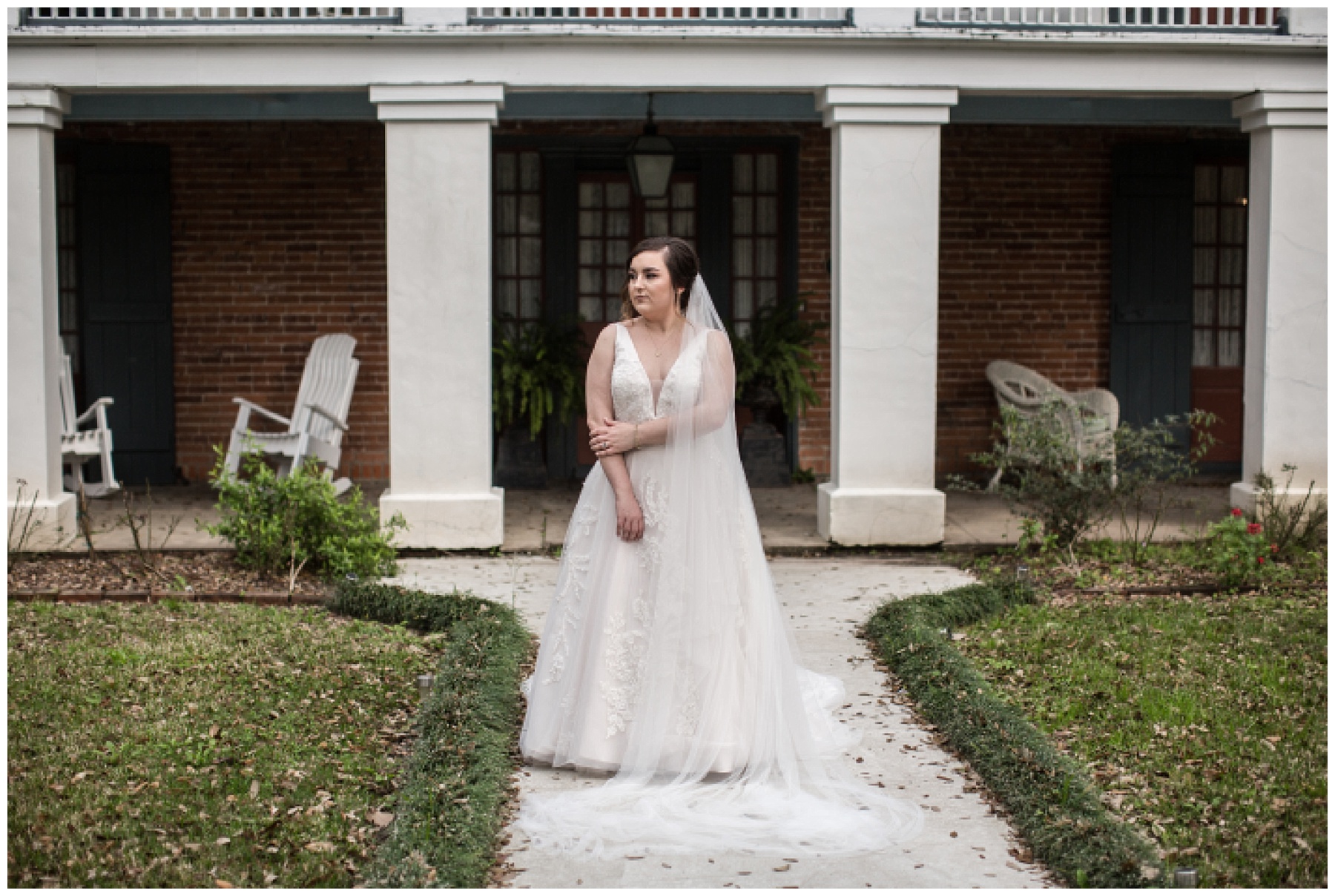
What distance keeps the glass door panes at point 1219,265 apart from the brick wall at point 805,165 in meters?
3.11

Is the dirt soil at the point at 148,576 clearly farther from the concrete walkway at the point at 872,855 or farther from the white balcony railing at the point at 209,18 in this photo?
the white balcony railing at the point at 209,18

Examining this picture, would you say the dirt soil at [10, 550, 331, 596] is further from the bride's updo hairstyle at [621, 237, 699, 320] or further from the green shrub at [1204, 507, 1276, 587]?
the green shrub at [1204, 507, 1276, 587]

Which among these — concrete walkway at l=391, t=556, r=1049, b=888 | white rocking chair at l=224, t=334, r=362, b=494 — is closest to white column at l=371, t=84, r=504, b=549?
white rocking chair at l=224, t=334, r=362, b=494

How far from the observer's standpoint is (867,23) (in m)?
8.31

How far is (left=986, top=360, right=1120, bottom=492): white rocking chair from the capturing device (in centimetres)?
959

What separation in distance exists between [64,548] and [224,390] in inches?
122

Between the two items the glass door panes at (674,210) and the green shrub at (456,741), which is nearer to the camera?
the green shrub at (456,741)

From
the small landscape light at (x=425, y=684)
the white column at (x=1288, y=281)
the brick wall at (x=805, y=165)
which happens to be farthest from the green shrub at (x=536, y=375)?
the white column at (x=1288, y=281)

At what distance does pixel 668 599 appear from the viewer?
462cm

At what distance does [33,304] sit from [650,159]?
162 inches

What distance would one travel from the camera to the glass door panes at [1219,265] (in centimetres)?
1150

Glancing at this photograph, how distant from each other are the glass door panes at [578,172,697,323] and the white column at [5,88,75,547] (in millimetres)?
4182

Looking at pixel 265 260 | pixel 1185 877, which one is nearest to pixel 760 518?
pixel 265 260

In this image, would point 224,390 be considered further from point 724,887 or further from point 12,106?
point 724,887
